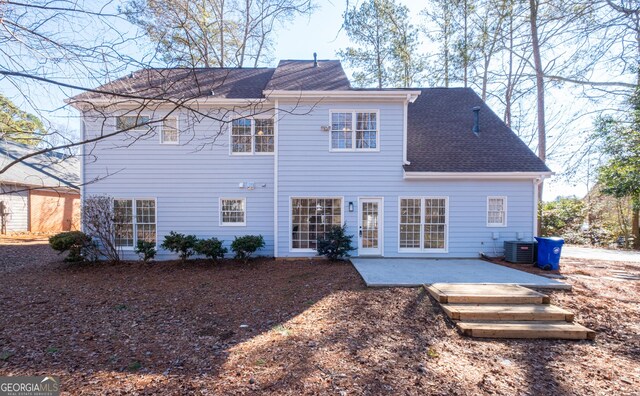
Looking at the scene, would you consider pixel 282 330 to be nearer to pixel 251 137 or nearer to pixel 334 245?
pixel 334 245

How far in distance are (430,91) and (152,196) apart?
11.7 m

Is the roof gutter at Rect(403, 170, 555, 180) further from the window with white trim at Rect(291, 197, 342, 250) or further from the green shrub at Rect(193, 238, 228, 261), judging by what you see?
the green shrub at Rect(193, 238, 228, 261)

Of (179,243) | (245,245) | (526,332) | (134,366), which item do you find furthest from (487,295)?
(179,243)

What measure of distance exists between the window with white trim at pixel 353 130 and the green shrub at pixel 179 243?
16.8 feet

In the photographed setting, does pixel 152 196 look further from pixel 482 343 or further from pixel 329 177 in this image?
pixel 482 343

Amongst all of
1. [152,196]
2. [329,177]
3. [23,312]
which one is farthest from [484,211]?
[23,312]

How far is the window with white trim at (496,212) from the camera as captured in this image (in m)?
8.92

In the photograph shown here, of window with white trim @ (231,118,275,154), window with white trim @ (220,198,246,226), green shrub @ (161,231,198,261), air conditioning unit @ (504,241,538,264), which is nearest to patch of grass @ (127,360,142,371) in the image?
green shrub @ (161,231,198,261)

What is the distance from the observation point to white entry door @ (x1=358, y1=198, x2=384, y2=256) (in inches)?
348

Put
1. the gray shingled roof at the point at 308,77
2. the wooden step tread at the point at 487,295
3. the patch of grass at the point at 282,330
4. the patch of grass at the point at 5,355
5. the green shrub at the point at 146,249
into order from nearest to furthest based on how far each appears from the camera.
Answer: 1. the patch of grass at the point at 5,355
2. the patch of grass at the point at 282,330
3. the wooden step tread at the point at 487,295
4. the green shrub at the point at 146,249
5. the gray shingled roof at the point at 308,77

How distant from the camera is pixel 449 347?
386cm

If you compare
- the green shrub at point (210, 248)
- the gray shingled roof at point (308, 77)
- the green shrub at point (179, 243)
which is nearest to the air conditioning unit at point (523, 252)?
the gray shingled roof at point (308, 77)

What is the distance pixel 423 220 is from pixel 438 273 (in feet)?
7.67

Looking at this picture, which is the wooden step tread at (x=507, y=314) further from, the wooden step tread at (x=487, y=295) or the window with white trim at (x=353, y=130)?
the window with white trim at (x=353, y=130)
